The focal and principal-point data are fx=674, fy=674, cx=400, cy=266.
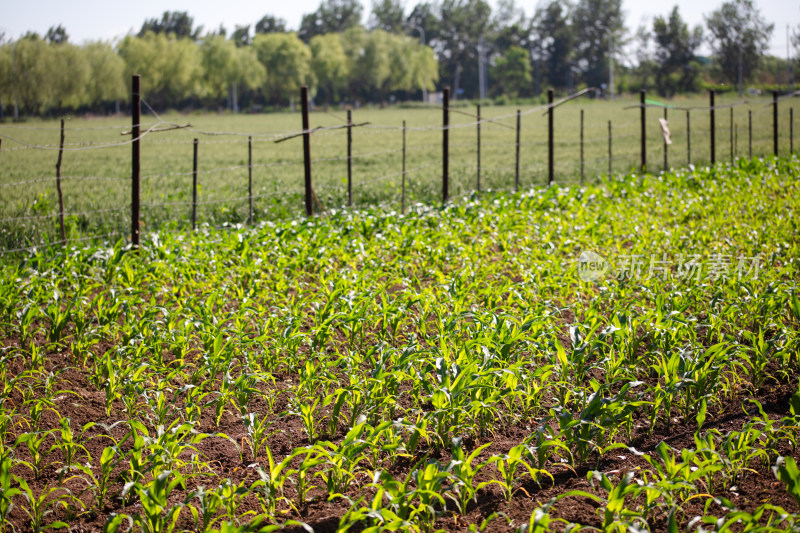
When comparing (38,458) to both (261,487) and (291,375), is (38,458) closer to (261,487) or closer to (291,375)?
(261,487)

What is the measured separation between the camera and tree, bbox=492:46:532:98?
9056 cm

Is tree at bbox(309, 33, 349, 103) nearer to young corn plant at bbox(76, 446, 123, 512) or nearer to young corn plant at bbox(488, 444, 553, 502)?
young corn plant at bbox(76, 446, 123, 512)

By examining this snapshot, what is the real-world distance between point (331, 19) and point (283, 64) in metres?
Result: 39.8

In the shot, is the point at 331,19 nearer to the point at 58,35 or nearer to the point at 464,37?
the point at 464,37

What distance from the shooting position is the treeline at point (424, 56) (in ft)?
203

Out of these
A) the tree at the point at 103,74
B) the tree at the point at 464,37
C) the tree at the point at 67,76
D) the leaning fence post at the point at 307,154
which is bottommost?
the leaning fence post at the point at 307,154

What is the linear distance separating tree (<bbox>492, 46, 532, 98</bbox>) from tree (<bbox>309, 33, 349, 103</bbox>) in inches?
870

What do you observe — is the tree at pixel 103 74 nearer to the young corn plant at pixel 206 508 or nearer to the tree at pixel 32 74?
the tree at pixel 32 74

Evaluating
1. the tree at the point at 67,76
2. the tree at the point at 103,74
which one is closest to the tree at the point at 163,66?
the tree at the point at 103,74

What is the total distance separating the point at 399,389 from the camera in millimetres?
4637

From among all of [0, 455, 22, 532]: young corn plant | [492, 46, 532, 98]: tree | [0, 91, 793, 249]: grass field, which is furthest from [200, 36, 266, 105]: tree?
[0, 455, 22, 532]: young corn plant

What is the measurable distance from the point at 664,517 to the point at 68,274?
219 inches

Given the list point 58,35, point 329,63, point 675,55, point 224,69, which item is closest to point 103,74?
point 58,35

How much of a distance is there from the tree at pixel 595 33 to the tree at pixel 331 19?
39.5 meters
